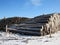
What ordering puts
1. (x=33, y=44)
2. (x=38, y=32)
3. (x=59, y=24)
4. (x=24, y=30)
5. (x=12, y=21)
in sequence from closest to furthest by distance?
(x=33, y=44) < (x=38, y=32) < (x=24, y=30) < (x=59, y=24) < (x=12, y=21)

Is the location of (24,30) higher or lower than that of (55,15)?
lower

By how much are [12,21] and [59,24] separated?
515 cm

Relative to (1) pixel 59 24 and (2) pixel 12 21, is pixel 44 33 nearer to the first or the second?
(1) pixel 59 24

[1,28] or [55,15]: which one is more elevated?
[55,15]

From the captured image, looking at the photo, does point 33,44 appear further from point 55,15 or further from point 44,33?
point 55,15

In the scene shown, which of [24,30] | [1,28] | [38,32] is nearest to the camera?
[38,32]

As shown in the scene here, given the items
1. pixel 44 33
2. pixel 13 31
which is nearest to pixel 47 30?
pixel 44 33

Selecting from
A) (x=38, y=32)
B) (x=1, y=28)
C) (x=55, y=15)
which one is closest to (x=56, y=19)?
(x=55, y=15)

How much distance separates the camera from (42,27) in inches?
419

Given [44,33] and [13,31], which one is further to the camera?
[13,31]

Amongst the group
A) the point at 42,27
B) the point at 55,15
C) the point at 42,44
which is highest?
the point at 55,15

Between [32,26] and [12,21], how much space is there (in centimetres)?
441

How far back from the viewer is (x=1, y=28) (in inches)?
519

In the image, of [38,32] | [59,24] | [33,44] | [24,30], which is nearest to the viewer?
[33,44]
